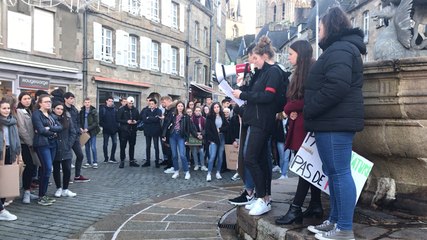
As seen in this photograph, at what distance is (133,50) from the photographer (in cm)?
2538

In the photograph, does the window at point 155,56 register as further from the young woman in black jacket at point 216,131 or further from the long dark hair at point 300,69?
the long dark hair at point 300,69

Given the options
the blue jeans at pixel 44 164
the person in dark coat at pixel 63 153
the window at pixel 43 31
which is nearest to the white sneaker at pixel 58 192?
the person in dark coat at pixel 63 153

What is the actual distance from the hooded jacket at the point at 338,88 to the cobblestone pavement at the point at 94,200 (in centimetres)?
320

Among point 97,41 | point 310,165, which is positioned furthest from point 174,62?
point 310,165

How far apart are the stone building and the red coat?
15522mm

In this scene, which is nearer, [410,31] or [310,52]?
[310,52]

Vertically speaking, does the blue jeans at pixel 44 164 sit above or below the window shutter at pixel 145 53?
below

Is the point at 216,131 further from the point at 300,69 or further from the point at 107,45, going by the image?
the point at 107,45

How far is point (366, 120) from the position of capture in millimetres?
4430

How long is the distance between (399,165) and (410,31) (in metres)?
1.61

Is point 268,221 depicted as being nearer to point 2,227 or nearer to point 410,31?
point 410,31

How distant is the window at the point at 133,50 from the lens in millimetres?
24939

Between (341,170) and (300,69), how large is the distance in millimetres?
1065

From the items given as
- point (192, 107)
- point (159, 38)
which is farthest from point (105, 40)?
point (192, 107)
